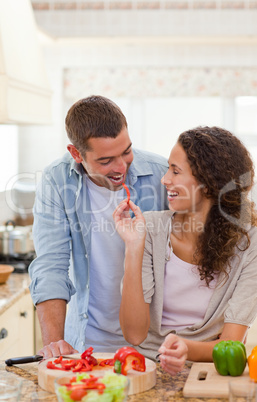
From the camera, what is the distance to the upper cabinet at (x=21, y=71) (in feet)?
8.98

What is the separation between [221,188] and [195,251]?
233 millimetres

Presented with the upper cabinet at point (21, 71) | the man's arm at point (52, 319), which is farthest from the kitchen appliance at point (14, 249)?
the man's arm at point (52, 319)

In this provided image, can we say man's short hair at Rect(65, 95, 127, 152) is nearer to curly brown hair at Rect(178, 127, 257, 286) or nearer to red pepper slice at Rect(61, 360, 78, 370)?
curly brown hair at Rect(178, 127, 257, 286)

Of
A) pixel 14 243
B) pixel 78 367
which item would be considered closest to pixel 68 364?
pixel 78 367

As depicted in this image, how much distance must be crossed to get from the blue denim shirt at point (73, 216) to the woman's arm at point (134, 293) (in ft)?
0.93

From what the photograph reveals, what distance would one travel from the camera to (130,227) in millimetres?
1915

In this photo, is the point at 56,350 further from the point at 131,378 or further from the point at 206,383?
the point at 206,383

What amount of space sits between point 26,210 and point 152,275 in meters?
2.69

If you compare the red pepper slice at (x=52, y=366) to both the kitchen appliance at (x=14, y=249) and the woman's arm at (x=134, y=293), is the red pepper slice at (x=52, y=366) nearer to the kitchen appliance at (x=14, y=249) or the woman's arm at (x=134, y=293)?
the woman's arm at (x=134, y=293)

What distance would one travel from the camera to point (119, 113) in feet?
6.52

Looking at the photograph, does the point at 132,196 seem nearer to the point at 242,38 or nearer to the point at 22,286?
the point at 22,286

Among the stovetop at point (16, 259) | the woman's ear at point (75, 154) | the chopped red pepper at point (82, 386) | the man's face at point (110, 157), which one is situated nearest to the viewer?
the chopped red pepper at point (82, 386)

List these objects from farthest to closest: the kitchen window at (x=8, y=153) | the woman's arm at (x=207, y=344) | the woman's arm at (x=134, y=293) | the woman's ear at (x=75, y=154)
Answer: the kitchen window at (x=8, y=153) → the woman's ear at (x=75, y=154) → the woman's arm at (x=134, y=293) → the woman's arm at (x=207, y=344)

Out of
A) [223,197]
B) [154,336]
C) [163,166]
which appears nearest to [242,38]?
[163,166]
